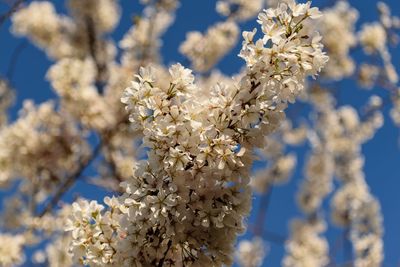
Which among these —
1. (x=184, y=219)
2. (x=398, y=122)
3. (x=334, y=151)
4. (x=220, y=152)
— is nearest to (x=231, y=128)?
(x=220, y=152)

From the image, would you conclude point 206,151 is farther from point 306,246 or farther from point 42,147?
point 306,246

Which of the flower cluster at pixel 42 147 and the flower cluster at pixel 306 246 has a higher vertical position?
the flower cluster at pixel 306 246

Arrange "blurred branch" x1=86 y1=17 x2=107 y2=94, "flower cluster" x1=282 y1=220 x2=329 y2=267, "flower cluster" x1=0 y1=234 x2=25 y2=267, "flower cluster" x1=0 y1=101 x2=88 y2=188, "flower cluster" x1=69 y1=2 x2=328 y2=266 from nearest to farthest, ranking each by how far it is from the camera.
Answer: "flower cluster" x1=69 y1=2 x2=328 y2=266 < "flower cluster" x1=0 y1=234 x2=25 y2=267 < "flower cluster" x1=0 y1=101 x2=88 y2=188 < "blurred branch" x1=86 y1=17 x2=107 y2=94 < "flower cluster" x1=282 y1=220 x2=329 y2=267

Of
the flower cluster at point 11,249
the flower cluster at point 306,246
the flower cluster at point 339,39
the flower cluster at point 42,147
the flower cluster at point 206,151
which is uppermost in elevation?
the flower cluster at point 339,39

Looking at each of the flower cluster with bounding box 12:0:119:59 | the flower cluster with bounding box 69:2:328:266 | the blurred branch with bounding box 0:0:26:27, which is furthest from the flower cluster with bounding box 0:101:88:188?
the flower cluster with bounding box 69:2:328:266

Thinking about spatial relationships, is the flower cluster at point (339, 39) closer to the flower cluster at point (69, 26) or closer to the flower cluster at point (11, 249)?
Answer: the flower cluster at point (69, 26)

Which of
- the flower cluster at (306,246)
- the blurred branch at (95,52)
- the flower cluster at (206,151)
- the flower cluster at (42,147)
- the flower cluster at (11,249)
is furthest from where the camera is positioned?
the flower cluster at (306,246)

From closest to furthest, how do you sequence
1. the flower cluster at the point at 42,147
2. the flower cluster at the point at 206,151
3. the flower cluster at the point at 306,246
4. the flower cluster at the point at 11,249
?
the flower cluster at the point at 206,151
the flower cluster at the point at 11,249
the flower cluster at the point at 42,147
the flower cluster at the point at 306,246

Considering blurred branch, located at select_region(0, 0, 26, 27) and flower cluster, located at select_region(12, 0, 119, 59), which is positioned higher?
flower cluster, located at select_region(12, 0, 119, 59)

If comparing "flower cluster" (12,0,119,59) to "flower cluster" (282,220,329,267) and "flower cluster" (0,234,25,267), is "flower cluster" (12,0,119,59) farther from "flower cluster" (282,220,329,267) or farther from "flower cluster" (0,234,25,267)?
"flower cluster" (282,220,329,267)

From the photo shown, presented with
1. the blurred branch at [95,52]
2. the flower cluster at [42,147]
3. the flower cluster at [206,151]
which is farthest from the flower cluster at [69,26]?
the flower cluster at [206,151]

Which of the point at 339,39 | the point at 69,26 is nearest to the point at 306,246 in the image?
the point at 339,39

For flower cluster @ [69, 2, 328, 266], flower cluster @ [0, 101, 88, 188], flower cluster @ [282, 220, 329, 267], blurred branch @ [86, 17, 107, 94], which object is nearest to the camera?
flower cluster @ [69, 2, 328, 266]
